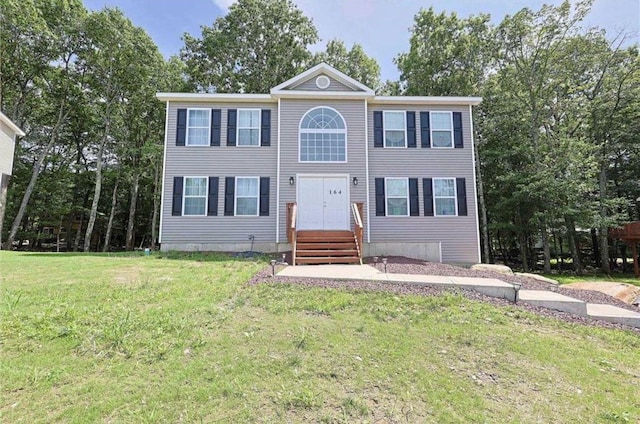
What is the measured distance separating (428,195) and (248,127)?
7.26 m

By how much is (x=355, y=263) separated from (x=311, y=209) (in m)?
3.09

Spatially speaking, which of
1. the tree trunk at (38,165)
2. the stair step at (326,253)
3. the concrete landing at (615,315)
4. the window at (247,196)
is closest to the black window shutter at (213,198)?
the window at (247,196)

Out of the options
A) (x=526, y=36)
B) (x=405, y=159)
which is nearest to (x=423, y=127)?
(x=405, y=159)

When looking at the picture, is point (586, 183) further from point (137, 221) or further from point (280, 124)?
point (137, 221)

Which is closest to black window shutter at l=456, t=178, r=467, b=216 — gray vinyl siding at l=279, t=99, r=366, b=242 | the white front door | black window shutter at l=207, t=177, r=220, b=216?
gray vinyl siding at l=279, t=99, r=366, b=242

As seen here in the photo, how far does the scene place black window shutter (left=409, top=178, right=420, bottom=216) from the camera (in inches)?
473

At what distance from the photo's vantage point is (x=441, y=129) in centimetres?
1249

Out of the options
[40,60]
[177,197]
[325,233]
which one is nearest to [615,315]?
[325,233]

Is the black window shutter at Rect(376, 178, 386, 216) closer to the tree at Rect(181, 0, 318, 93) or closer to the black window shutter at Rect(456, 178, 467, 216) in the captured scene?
the black window shutter at Rect(456, 178, 467, 216)

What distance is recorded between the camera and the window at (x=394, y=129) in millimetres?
12398

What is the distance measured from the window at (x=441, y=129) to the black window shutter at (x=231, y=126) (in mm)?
7584

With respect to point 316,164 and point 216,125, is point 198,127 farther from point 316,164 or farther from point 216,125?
point 316,164

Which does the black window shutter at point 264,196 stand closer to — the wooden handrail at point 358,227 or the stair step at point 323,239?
the stair step at point 323,239

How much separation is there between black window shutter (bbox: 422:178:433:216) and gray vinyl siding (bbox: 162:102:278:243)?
18.5ft
